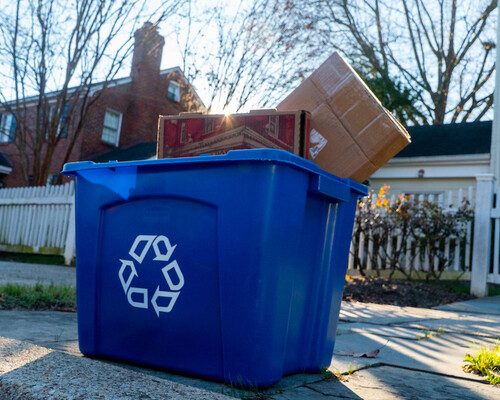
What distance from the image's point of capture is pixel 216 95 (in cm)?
1370

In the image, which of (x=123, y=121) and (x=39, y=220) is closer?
(x=39, y=220)

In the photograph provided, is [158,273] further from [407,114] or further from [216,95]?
[407,114]

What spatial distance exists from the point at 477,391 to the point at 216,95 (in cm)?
1240

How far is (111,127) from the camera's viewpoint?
2052 centimetres

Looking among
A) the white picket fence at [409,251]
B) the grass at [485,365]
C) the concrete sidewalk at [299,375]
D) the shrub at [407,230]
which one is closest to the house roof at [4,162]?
the white picket fence at [409,251]

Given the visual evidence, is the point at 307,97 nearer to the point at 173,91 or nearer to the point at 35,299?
the point at 35,299

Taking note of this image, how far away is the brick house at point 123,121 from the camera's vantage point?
1930 cm

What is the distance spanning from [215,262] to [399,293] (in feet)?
15.6

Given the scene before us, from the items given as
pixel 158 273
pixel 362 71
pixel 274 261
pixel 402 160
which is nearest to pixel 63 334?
pixel 158 273

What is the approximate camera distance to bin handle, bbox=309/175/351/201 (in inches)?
74.0

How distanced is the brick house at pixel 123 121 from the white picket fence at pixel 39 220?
22.2 feet

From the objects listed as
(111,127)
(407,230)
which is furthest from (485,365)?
(111,127)

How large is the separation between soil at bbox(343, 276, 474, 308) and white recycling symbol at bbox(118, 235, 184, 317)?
3.93 metres

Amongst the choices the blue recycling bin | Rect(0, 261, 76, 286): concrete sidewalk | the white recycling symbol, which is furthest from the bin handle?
→ Rect(0, 261, 76, 286): concrete sidewalk
